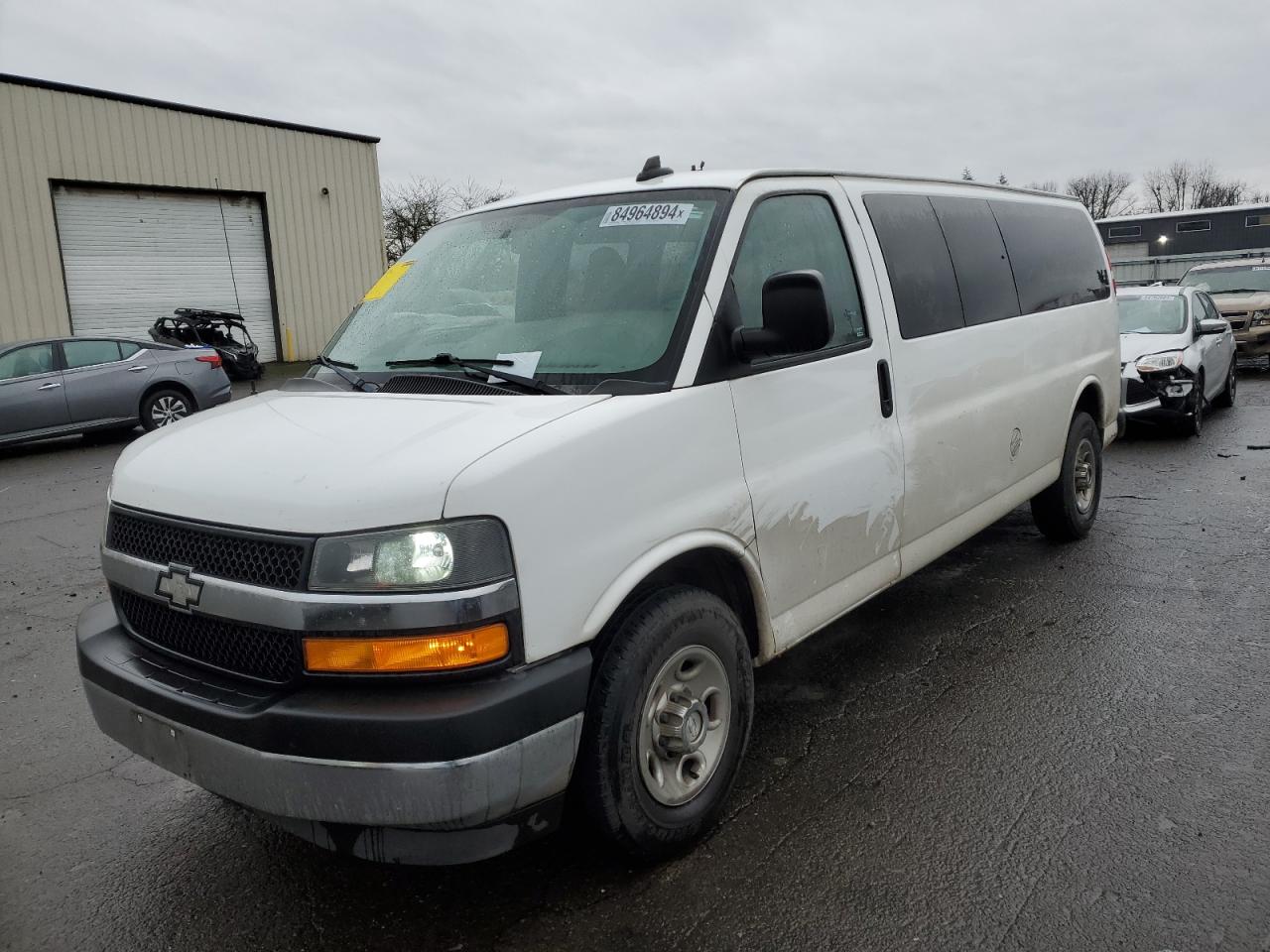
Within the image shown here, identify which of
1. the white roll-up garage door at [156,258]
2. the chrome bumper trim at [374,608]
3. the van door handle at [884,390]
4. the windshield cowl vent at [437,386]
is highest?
the white roll-up garage door at [156,258]

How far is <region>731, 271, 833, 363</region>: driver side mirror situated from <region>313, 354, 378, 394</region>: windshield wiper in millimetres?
1249

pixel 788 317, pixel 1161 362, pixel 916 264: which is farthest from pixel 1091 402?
pixel 1161 362

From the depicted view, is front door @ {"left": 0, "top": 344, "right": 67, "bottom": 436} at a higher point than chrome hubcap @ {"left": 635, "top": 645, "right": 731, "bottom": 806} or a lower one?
higher

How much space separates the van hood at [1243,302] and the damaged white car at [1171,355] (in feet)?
17.4

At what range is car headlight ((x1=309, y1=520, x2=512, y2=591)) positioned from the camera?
2.33m

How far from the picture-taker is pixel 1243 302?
16.6m

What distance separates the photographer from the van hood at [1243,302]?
16422 millimetres

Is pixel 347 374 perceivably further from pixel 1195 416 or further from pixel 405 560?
pixel 1195 416

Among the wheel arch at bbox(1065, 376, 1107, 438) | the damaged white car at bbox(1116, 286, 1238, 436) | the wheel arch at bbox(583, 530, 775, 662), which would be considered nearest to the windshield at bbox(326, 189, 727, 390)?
the wheel arch at bbox(583, 530, 775, 662)

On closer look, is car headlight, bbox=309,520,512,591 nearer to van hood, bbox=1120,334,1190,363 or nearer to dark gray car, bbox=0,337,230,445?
van hood, bbox=1120,334,1190,363

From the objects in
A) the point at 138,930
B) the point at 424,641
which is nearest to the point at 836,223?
the point at 424,641

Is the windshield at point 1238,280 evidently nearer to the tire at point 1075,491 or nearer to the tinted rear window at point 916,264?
the tire at point 1075,491

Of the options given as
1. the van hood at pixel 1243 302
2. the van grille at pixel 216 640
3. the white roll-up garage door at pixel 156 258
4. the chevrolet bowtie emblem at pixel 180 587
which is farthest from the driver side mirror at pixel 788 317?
the white roll-up garage door at pixel 156 258

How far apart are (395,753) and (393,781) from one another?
7cm
